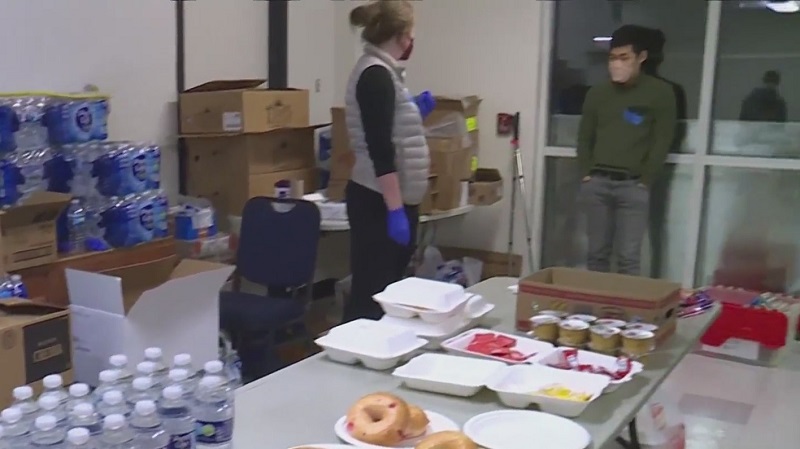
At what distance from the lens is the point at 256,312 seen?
2.95m

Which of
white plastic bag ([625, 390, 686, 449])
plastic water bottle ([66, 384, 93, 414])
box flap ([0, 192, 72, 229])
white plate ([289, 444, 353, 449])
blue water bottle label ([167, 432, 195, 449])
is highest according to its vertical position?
box flap ([0, 192, 72, 229])

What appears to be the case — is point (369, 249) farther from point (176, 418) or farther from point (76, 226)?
point (176, 418)

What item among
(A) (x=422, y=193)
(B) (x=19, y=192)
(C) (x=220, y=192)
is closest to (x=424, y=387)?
(A) (x=422, y=193)

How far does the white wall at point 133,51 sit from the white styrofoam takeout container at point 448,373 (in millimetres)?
2017

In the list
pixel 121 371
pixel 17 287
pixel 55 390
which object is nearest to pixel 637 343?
pixel 121 371

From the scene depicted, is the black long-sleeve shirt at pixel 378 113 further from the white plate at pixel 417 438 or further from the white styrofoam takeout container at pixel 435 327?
the white plate at pixel 417 438

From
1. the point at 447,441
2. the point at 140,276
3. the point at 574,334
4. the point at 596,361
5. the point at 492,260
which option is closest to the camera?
the point at 447,441

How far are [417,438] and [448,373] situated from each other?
0.31m

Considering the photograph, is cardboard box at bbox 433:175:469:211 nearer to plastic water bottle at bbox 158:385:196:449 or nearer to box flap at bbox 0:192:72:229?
box flap at bbox 0:192:72:229

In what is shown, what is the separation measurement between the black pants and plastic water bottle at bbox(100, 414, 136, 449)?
178 centimetres

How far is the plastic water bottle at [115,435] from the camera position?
3.61ft

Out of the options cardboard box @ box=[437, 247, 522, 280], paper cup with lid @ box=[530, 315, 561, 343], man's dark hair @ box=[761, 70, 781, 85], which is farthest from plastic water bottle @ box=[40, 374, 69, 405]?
man's dark hair @ box=[761, 70, 781, 85]

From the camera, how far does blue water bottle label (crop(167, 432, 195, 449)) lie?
117 centimetres

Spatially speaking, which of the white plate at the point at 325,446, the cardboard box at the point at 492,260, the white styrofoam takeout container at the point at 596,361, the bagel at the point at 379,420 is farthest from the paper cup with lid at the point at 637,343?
the cardboard box at the point at 492,260
